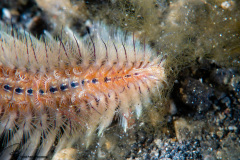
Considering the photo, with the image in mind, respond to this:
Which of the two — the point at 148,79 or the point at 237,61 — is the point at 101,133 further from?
the point at 237,61

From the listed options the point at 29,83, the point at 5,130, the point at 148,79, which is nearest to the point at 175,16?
the point at 148,79

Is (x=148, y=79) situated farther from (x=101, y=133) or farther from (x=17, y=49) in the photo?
(x=17, y=49)

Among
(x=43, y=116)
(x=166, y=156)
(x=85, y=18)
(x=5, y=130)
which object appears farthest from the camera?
(x=85, y=18)

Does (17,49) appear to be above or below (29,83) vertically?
above

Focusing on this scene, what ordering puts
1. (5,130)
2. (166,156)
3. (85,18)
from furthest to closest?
(85,18), (5,130), (166,156)

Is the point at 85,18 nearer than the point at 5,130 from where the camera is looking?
No

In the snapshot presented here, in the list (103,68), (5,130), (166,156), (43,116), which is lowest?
(166,156)
